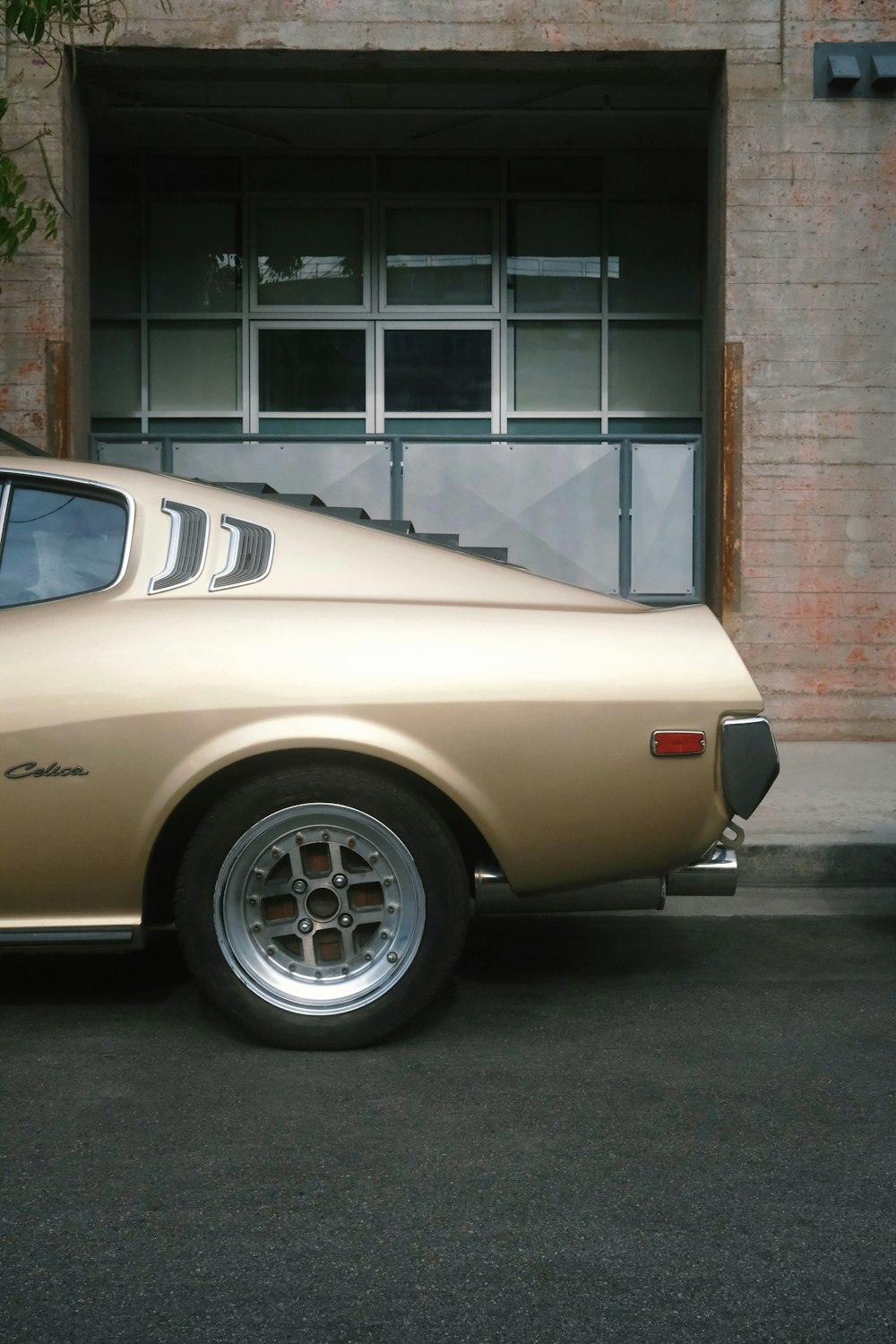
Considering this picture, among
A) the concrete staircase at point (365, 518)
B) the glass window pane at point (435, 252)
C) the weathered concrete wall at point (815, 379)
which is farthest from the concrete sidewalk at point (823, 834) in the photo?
the glass window pane at point (435, 252)

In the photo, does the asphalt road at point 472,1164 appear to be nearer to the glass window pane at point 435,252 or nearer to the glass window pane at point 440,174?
the glass window pane at point 435,252

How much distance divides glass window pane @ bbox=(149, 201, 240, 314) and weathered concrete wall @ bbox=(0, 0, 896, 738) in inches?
104

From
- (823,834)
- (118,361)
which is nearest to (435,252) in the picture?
(118,361)

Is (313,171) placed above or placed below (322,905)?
above

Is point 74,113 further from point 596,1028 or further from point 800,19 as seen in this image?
point 596,1028

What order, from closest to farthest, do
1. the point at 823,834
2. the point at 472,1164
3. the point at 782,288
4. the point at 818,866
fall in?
the point at 472,1164, the point at 818,866, the point at 823,834, the point at 782,288

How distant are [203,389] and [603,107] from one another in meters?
4.22

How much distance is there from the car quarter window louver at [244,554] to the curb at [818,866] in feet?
9.52

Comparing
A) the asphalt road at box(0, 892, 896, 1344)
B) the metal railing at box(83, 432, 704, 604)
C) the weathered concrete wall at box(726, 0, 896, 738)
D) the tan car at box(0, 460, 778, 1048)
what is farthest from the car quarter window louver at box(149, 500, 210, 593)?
the metal railing at box(83, 432, 704, 604)

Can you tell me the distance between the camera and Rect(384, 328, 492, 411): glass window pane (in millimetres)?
12367

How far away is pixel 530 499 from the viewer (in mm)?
10664

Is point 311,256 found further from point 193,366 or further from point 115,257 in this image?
point 115,257

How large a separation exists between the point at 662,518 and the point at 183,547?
23.7 feet

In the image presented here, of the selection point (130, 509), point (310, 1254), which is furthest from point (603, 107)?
point (310, 1254)
